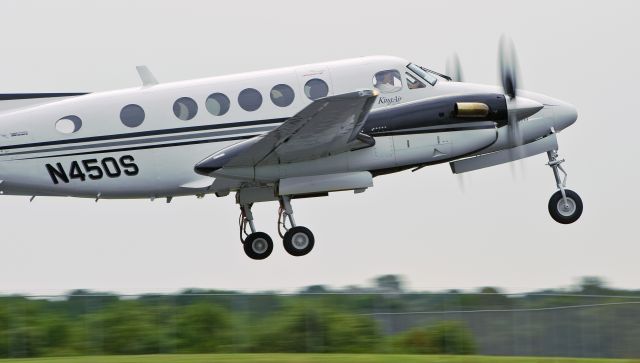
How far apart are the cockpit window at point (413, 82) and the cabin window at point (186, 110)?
16.0 feet

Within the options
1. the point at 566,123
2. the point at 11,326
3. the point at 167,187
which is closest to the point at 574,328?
the point at 566,123

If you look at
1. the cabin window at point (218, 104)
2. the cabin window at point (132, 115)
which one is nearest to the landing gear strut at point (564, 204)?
the cabin window at point (218, 104)

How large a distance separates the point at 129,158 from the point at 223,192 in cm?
249

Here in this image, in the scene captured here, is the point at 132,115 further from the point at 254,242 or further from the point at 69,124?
the point at 254,242

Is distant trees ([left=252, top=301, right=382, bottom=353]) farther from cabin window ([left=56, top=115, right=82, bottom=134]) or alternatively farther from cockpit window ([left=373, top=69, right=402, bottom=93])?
cabin window ([left=56, top=115, right=82, bottom=134])

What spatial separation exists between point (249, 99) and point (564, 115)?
738 cm

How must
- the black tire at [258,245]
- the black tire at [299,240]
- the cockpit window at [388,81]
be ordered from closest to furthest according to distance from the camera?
1. the cockpit window at [388,81]
2. the black tire at [299,240]
3. the black tire at [258,245]

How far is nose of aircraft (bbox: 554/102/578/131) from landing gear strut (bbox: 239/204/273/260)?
7.41 metres

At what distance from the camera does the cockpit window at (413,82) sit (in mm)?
30891

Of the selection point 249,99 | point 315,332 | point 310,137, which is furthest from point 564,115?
point 315,332

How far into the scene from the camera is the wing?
91.7ft

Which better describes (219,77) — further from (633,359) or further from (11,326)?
(633,359)

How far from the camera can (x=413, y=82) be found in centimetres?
3092

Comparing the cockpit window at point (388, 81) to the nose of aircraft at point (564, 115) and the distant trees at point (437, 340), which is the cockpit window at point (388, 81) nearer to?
the nose of aircraft at point (564, 115)
